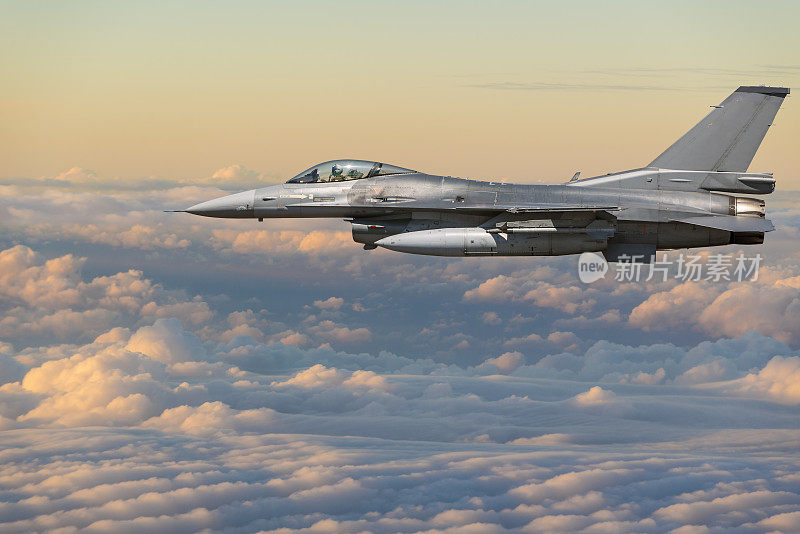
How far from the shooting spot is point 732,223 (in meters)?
25.8

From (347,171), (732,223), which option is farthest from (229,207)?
(732,223)

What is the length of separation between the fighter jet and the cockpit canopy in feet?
0.11

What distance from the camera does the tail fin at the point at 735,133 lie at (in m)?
27.4

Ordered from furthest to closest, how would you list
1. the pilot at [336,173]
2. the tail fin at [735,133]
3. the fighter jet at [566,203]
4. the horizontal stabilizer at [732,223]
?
1. the pilot at [336,173]
2. the tail fin at [735,133]
3. the fighter jet at [566,203]
4. the horizontal stabilizer at [732,223]

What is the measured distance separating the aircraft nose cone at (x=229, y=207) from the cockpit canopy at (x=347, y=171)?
1677mm

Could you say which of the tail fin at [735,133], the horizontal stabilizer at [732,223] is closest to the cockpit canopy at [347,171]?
the horizontal stabilizer at [732,223]

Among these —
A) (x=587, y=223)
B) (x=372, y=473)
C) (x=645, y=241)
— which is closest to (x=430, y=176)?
(x=587, y=223)

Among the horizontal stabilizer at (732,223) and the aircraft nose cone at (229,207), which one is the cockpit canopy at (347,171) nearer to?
the aircraft nose cone at (229,207)

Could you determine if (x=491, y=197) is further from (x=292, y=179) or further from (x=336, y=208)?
(x=292, y=179)

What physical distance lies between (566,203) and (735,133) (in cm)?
674

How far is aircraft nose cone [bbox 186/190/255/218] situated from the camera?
27.5 m

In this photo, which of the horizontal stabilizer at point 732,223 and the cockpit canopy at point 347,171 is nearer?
the horizontal stabilizer at point 732,223

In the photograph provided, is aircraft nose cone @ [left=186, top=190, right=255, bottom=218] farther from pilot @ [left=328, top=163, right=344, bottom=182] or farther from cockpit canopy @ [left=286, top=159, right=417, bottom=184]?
pilot @ [left=328, top=163, right=344, bottom=182]

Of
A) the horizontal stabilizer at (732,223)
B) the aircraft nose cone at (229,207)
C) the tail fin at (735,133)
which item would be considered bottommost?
the horizontal stabilizer at (732,223)
